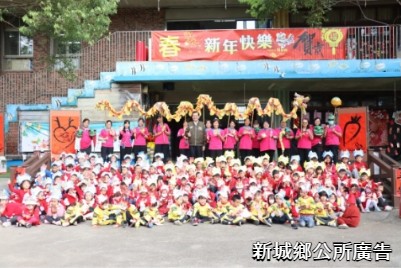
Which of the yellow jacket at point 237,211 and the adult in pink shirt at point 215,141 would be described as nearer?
the yellow jacket at point 237,211

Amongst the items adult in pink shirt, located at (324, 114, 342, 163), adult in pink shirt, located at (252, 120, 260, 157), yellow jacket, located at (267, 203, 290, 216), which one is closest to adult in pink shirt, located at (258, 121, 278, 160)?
adult in pink shirt, located at (252, 120, 260, 157)

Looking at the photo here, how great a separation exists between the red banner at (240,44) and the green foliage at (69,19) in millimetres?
5698

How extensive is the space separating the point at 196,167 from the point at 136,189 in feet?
6.11

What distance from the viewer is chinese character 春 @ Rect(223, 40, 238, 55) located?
1570 centimetres

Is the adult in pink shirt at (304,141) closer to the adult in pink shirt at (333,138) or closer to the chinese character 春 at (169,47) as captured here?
the adult in pink shirt at (333,138)

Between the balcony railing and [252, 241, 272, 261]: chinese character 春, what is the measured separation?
948cm

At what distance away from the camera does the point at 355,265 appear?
23.3ft

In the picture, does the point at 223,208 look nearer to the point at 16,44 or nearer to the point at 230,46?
the point at 230,46

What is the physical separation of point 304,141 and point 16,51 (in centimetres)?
1187

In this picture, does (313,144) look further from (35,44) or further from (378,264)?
(35,44)

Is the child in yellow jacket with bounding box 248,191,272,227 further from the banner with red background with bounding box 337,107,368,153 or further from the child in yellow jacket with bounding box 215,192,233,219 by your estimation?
the banner with red background with bounding box 337,107,368,153

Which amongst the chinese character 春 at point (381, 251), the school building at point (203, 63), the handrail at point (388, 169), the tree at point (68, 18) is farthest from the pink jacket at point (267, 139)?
the chinese character 春 at point (381, 251)

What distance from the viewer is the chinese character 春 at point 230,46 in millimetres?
15703

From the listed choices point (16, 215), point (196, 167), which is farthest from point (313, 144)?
point (16, 215)
